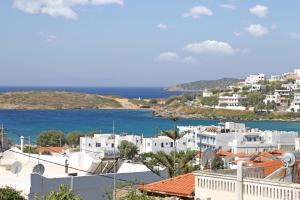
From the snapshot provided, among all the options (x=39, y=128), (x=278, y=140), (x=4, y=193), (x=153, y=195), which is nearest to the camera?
(x=153, y=195)

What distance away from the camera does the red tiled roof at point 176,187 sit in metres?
13.7

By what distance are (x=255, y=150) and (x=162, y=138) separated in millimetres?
10372

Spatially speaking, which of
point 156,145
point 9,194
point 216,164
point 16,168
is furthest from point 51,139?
point 9,194

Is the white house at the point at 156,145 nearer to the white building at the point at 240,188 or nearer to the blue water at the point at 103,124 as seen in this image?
the white building at the point at 240,188

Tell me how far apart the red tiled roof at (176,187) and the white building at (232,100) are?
563 ft

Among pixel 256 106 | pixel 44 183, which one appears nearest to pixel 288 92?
pixel 256 106

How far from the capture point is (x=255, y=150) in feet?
209

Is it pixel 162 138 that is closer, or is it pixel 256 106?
pixel 162 138

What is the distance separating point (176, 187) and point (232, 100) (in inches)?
6913

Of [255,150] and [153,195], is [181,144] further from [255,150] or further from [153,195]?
[153,195]

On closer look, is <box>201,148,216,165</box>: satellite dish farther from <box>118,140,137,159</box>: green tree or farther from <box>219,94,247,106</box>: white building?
<box>219,94,247,106</box>: white building

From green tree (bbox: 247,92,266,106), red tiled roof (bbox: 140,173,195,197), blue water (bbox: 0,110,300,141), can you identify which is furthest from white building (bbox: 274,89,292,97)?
red tiled roof (bbox: 140,173,195,197)

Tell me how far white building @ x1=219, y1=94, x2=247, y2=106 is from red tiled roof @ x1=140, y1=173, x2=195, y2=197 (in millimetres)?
171754

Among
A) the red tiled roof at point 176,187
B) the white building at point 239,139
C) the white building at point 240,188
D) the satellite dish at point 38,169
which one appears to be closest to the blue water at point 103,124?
the white building at point 239,139
